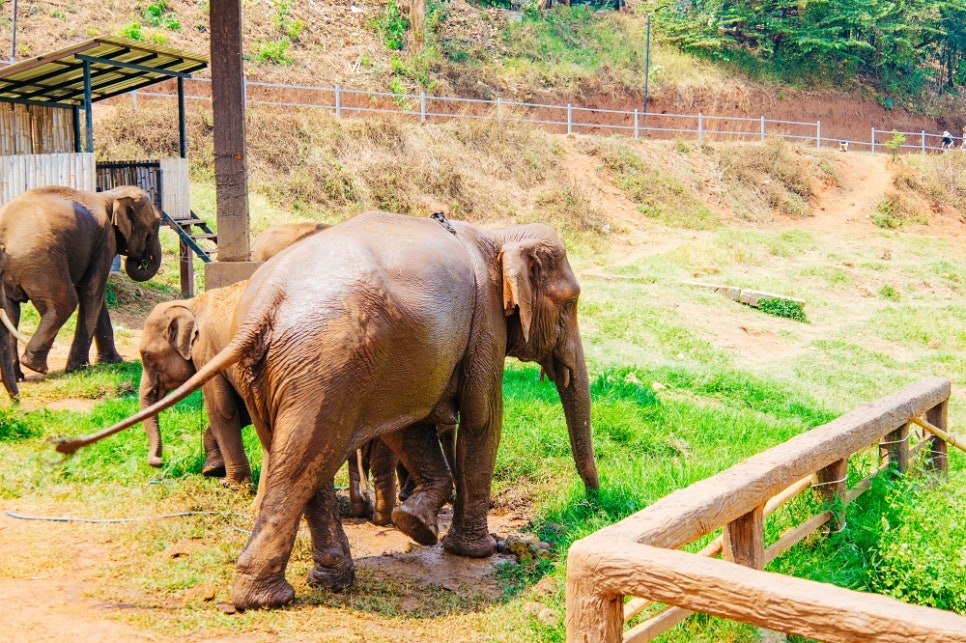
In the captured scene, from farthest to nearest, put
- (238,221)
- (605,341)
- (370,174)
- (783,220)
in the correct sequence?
(783,220) → (370,174) → (605,341) → (238,221)

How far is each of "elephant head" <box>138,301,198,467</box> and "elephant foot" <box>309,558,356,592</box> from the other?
2.72 metres

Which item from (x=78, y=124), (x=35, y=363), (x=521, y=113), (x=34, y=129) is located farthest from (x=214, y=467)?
(x=521, y=113)

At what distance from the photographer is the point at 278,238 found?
395 inches

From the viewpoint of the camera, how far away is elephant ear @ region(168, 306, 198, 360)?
24.5 ft

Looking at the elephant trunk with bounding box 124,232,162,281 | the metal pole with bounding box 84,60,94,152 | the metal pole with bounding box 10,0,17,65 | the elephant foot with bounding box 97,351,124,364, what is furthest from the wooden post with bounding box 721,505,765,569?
the metal pole with bounding box 10,0,17,65

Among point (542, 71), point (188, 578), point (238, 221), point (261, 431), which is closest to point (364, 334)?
point (261, 431)

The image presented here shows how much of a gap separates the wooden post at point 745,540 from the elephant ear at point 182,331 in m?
4.43

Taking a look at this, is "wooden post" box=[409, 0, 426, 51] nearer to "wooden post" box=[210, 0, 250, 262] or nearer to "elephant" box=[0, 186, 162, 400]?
"elephant" box=[0, 186, 162, 400]

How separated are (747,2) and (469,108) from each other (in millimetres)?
18998

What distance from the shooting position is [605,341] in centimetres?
1434

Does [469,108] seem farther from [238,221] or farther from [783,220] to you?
[238,221]

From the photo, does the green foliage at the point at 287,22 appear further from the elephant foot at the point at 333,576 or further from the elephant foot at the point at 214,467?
the elephant foot at the point at 333,576

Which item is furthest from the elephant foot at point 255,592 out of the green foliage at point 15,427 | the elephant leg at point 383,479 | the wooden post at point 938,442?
the wooden post at point 938,442

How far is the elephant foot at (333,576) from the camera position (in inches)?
209
